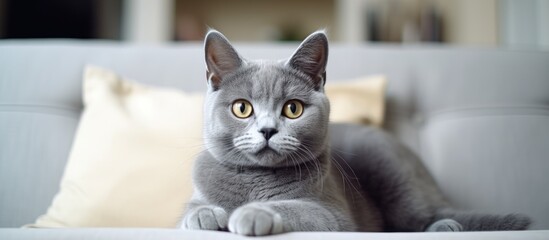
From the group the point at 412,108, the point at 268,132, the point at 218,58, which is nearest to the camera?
the point at 268,132

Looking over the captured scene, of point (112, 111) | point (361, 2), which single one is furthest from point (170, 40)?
point (112, 111)

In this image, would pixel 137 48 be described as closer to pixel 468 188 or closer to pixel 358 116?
pixel 358 116

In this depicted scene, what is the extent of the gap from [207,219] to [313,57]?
1.44 feet

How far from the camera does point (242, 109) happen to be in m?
Answer: 0.98

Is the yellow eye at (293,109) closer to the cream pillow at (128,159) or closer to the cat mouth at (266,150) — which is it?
the cat mouth at (266,150)

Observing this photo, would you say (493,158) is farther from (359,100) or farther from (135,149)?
(135,149)

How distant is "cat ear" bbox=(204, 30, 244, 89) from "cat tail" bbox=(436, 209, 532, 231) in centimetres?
68

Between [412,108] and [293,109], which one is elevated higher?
[293,109]

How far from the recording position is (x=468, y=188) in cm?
139

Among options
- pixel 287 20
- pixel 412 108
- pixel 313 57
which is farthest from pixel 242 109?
pixel 287 20

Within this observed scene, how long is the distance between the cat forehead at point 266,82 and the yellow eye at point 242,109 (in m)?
0.01

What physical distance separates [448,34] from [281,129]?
3133mm

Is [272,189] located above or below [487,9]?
below

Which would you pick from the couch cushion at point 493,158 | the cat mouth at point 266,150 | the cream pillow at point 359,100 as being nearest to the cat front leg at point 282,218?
the cat mouth at point 266,150
